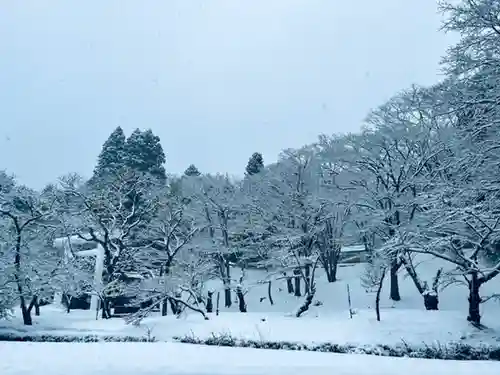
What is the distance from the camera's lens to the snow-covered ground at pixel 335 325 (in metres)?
14.8

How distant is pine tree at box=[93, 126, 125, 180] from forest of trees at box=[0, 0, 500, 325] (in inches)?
268

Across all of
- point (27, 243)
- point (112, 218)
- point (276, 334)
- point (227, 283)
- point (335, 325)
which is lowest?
point (276, 334)

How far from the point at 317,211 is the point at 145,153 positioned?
17052mm

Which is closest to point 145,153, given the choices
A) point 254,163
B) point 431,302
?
point 254,163

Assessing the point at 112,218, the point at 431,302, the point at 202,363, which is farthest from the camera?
the point at 112,218

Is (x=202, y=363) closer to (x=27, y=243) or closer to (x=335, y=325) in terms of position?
(x=335, y=325)

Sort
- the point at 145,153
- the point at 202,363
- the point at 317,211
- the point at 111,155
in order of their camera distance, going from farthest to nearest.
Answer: the point at 111,155
the point at 145,153
the point at 317,211
the point at 202,363

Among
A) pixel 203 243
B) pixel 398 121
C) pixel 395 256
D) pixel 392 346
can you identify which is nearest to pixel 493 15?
pixel 395 256

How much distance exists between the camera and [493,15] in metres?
10.8

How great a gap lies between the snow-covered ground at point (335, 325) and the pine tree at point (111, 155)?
48.4 feet

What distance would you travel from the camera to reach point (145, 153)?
3556 centimetres

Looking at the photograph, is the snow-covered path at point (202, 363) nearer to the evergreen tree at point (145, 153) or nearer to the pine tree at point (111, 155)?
the evergreen tree at point (145, 153)

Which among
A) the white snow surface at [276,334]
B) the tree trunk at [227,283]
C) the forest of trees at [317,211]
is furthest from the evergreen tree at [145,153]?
the tree trunk at [227,283]

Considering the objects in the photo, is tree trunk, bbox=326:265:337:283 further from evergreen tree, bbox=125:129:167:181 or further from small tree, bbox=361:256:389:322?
evergreen tree, bbox=125:129:167:181
